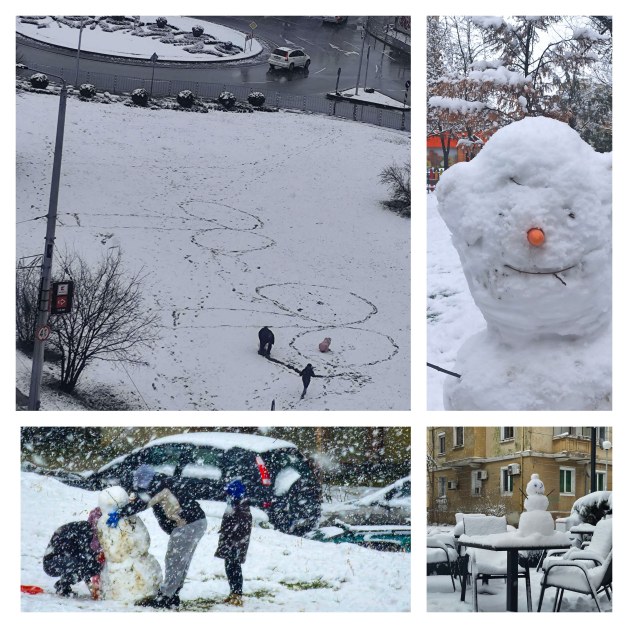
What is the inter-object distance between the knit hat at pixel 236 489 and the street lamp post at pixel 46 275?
1.28 m

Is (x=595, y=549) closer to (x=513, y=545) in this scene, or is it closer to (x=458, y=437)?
(x=513, y=545)

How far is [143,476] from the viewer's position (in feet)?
19.0

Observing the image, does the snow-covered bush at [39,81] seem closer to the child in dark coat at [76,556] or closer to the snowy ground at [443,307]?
the snowy ground at [443,307]

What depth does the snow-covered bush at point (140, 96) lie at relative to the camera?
659 centimetres

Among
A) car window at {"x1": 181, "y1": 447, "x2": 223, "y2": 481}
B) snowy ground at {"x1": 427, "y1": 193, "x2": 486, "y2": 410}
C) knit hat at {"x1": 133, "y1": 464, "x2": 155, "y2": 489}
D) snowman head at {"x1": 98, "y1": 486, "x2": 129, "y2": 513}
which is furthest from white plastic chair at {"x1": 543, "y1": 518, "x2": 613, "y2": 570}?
snowman head at {"x1": 98, "y1": 486, "x2": 129, "y2": 513}

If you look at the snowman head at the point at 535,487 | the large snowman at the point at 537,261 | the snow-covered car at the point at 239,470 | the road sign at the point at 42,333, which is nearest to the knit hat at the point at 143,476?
the snow-covered car at the point at 239,470

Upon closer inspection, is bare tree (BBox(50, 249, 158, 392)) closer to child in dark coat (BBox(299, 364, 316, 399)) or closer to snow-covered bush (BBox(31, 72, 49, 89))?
child in dark coat (BBox(299, 364, 316, 399))

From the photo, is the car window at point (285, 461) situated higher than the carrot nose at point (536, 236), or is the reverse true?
the carrot nose at point (536, 236)

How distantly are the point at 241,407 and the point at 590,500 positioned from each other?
6.86ft

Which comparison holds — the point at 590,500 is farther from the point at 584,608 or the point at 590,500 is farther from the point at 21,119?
the point at 21,119

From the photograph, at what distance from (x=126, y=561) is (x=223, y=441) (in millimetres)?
878

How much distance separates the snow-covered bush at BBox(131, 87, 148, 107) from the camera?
6594mm

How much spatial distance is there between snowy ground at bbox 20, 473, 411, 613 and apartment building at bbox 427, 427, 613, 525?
1.52 feet

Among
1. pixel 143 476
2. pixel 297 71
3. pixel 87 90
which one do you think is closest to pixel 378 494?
pixel 143 476
